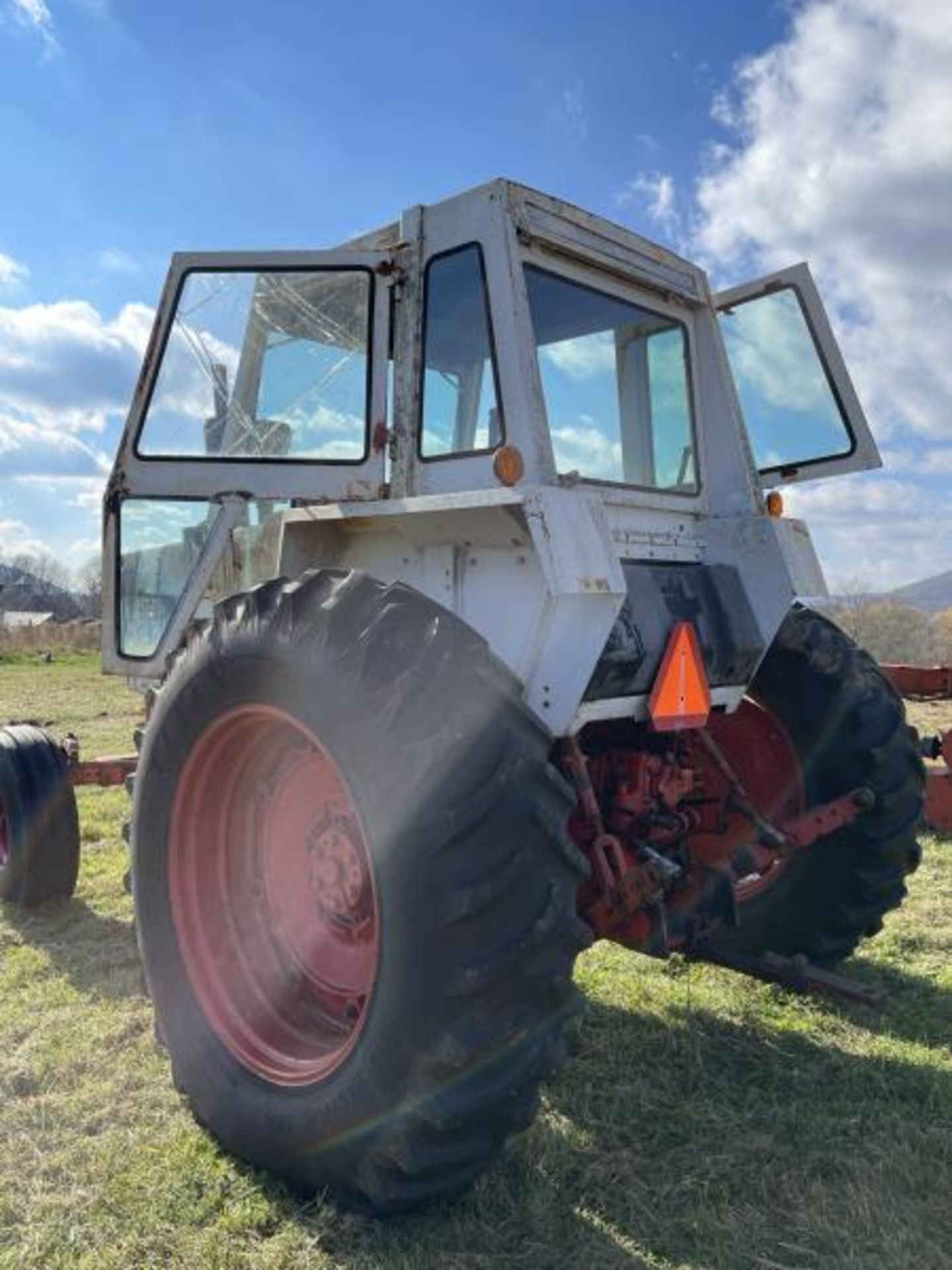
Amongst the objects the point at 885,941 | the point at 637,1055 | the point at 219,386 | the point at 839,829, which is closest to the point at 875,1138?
the point at 637,1055

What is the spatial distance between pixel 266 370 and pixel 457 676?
1.81 m

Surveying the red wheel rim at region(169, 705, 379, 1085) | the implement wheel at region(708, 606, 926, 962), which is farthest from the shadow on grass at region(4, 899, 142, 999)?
the implement wheel at region(708, 606, 926, 962)

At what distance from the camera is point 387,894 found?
2.28m

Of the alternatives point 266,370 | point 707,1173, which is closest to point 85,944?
point 266,370

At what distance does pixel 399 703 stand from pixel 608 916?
3.35 feet

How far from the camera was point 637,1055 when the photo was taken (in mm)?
3303

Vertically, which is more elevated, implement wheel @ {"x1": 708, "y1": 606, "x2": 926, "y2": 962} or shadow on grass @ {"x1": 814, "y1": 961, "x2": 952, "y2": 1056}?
implement wheel @ {"x1": 708, "y1": 606, "x2": 926, "y2": 962}

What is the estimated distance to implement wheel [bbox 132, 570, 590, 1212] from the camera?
221 cm

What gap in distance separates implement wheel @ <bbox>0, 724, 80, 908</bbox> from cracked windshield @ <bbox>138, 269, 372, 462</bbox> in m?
1.96

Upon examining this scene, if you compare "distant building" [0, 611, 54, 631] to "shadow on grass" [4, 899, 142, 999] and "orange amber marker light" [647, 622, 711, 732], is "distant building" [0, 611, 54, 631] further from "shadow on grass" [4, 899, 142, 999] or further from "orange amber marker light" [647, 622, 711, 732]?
"orange amber marker light" [647, 622, 711, 732]

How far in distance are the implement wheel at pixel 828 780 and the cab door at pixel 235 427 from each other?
5.50ft

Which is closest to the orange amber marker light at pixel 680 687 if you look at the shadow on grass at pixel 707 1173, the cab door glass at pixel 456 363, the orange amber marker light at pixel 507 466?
the orange amber marker light at pixel 507 466

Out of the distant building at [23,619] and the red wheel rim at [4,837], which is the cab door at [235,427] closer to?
the red wheel rim at [4,837]

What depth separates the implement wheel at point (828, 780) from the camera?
362cm
